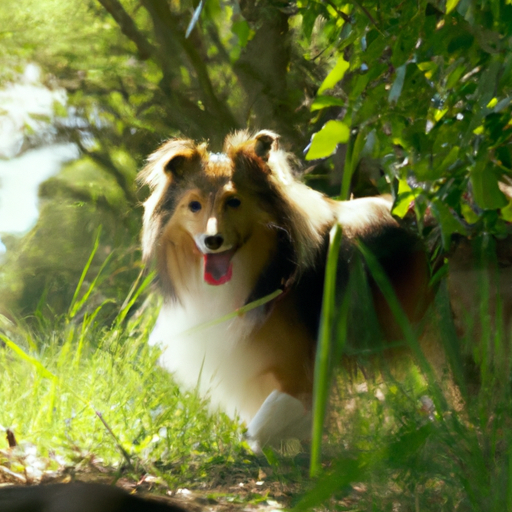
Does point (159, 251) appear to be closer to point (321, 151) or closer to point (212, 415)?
point (212, 415)

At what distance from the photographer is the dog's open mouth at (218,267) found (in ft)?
6.33

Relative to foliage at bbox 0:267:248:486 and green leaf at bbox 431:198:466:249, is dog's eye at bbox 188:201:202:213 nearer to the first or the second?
foliage at bbox 0:267:248:486

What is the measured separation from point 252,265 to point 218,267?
13cm

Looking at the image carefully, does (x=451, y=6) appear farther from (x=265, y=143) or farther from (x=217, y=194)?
(x=217, y=194)

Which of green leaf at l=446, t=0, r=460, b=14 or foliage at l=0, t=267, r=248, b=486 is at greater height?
green leaf at l=446, t=0, r=460, b=14

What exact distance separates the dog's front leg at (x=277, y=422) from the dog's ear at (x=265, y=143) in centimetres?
89

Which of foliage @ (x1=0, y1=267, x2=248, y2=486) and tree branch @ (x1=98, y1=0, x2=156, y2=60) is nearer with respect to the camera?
foliage @ (x1=0, y1=267, x2=248, y2=486)

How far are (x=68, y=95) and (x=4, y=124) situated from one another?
0.26m

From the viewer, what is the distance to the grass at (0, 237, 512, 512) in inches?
53.9

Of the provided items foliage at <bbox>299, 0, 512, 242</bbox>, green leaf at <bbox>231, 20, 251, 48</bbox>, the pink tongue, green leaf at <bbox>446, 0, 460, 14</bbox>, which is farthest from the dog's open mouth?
green leaf at <bbox>446, 0, 460, 14</bbox>

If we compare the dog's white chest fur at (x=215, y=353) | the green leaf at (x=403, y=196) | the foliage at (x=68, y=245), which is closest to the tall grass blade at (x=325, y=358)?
the green leaf at (x=403, y=196)

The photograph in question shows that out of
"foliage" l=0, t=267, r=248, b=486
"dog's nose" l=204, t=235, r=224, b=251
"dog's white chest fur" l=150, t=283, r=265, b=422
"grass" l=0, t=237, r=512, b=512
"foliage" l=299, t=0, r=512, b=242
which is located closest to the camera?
"foliage" l=299, t=0, r=512, b=242

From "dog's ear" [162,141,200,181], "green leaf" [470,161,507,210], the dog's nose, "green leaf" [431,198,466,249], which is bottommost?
the dog's nose

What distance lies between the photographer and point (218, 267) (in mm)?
1958
